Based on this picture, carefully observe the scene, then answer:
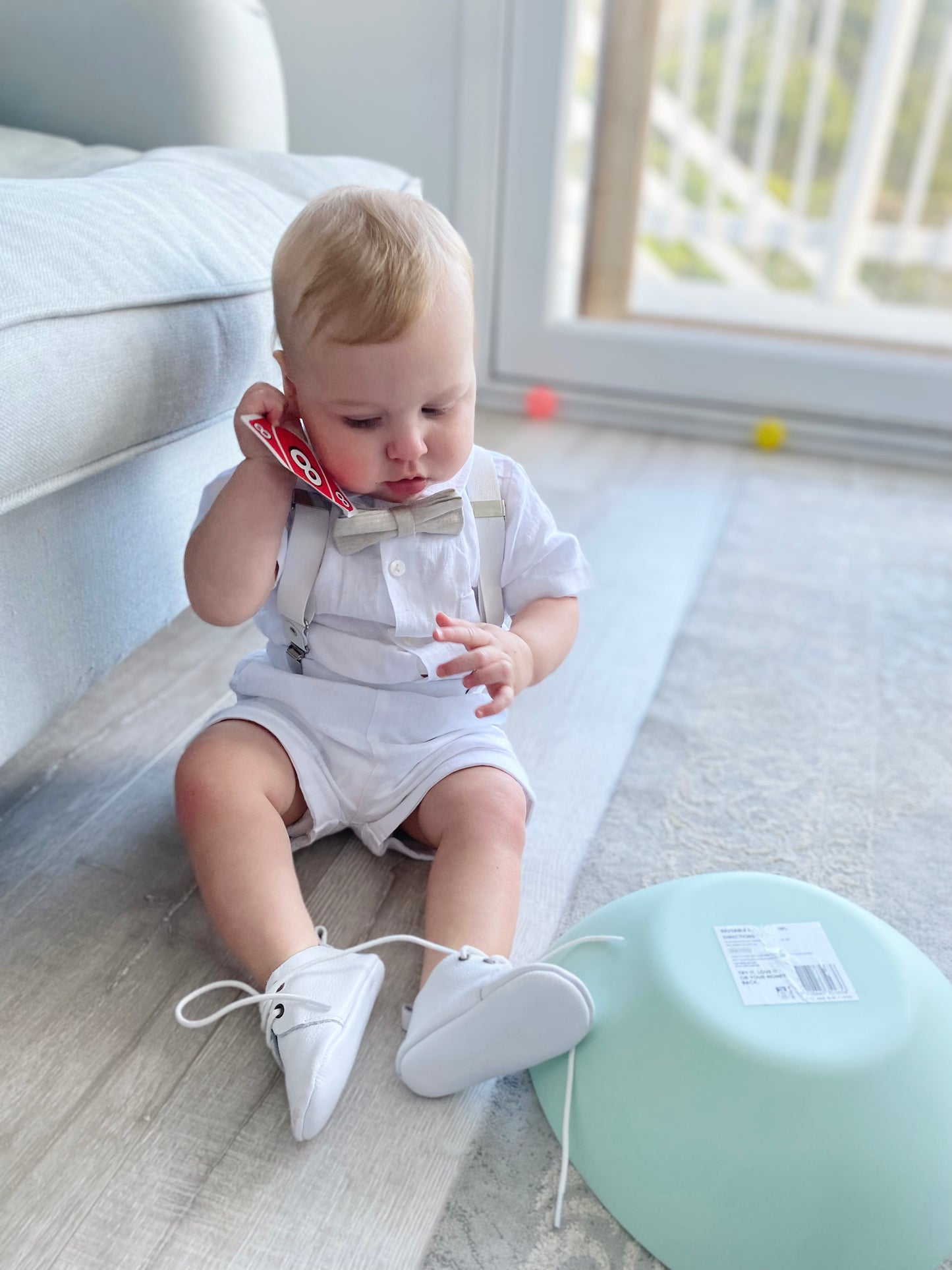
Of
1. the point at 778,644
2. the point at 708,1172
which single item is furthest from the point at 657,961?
the point at 778,644

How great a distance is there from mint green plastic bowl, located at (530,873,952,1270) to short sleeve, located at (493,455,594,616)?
Result: 30cm

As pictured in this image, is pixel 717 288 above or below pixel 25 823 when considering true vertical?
below

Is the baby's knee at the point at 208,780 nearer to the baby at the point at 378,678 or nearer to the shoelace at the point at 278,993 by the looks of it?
the baby at the point at 378,678

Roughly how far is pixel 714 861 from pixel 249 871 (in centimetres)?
38

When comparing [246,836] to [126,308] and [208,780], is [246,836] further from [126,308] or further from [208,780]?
[126,308]

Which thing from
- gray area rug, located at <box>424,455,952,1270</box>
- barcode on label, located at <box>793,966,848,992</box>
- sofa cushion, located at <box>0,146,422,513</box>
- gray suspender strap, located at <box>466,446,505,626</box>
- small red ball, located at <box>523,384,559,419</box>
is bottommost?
small red ball, located at <box>523,384,559,419</box>

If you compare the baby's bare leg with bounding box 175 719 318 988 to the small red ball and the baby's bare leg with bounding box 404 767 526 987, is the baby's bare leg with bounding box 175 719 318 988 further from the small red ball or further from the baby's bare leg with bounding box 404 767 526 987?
the small red ball

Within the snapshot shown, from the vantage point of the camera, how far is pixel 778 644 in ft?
3.85

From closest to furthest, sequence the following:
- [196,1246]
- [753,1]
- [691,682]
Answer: [196,1246] → [691,682] → [753,1]

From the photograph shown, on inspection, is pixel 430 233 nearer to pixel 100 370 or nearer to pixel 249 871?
pixel 100 370

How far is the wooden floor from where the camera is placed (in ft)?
1.78

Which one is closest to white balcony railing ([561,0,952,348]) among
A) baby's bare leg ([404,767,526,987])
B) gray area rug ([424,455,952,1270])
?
gray area rug ([424,455,952,1270])

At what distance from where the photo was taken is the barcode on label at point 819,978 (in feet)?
1.93

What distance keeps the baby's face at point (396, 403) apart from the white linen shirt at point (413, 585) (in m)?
0.04
